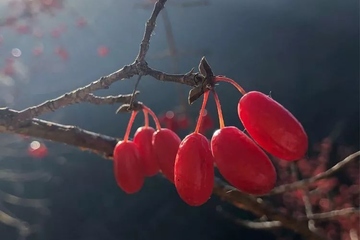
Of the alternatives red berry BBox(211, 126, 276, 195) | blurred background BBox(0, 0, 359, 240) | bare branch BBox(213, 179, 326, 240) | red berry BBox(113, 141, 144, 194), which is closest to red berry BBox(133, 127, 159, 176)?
red berry BBox(113, 141, 144, 194)

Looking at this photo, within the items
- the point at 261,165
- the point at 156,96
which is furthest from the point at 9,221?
the point at 156,96

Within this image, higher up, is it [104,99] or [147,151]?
[104,99]

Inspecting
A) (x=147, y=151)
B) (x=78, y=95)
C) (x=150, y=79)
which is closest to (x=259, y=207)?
(x=147, y=151)

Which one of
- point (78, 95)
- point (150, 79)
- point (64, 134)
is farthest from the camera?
point (150, 79)

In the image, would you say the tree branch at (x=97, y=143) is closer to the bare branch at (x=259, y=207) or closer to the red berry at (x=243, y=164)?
the bare branch at (x=259, y=207)

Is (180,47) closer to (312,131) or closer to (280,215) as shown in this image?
(312,131)

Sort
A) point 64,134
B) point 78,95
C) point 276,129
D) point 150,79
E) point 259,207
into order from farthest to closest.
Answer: point 150,79 → point 259,207 → point 64,134 → point 78,95 → point 276,129

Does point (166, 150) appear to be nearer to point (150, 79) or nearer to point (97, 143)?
point (97, 143)
